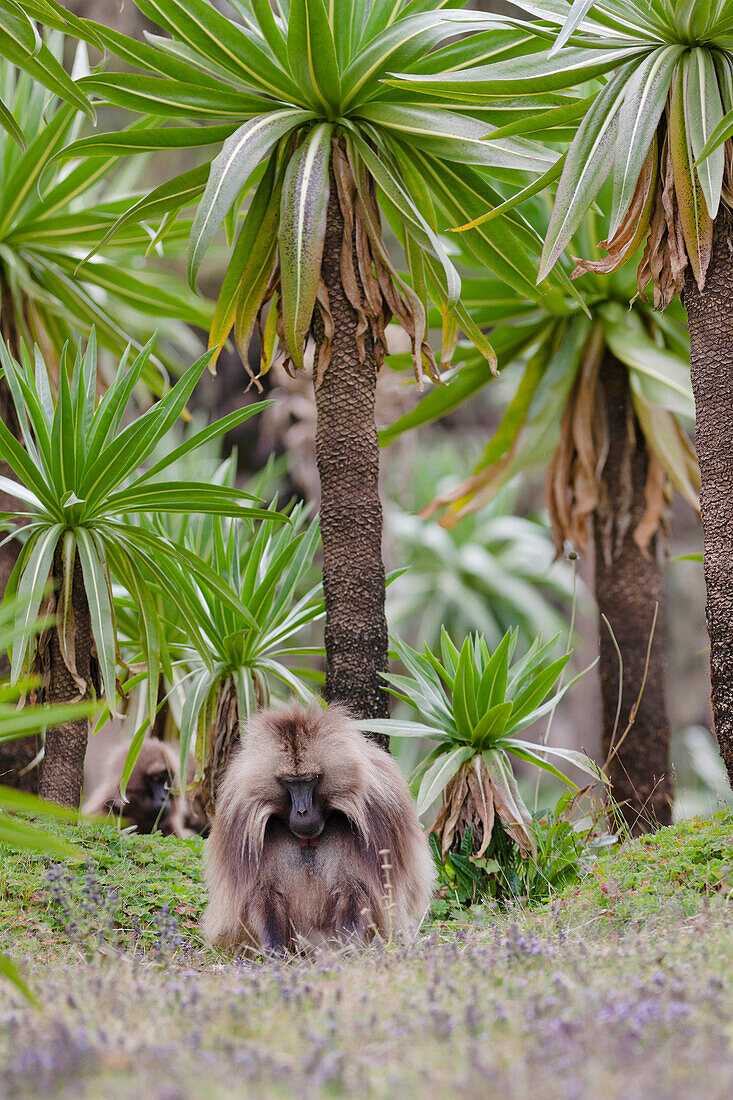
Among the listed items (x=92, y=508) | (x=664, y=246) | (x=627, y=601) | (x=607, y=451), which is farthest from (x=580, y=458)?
(x=92, y=508)

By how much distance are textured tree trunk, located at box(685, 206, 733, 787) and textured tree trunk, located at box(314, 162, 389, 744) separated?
57.3 inches

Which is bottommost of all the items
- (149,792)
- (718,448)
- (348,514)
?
(149,792)

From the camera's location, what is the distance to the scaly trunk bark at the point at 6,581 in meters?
6.03

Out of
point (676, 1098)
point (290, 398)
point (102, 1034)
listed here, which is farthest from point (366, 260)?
point (290, 398)

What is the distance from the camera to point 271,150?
15.8 feet

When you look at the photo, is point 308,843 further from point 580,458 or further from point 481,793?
point 580,458

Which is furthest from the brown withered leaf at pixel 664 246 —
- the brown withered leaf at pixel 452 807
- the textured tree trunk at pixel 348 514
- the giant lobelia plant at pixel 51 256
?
the giant lobelia plant at pixel 51 256

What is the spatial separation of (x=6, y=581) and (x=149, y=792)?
1590 mm

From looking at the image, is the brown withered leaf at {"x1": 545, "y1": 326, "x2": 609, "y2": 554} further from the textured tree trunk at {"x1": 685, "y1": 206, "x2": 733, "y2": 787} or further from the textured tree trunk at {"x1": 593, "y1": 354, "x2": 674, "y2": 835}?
the textured tree trunk at {"x1": 685, "y1": 206, "x2": 733, "y2": 787}

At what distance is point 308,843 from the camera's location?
161 inches

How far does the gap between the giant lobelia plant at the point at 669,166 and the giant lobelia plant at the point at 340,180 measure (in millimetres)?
Answer: 387

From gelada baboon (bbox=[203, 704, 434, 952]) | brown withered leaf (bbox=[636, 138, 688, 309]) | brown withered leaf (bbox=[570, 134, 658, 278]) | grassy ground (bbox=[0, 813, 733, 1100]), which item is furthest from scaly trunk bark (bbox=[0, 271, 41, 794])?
brown withered leaf (bbox=[636, 138, 688, 309])

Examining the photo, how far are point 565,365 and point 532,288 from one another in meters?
1.39

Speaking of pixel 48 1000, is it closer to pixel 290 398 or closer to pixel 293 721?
pixel 293 721
